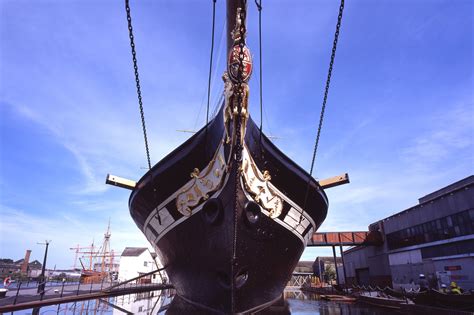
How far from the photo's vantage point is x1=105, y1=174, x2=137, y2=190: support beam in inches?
298

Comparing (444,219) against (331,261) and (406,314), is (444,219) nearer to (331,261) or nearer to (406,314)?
(406,314)

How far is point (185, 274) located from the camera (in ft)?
22.1

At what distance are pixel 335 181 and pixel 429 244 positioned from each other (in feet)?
40.6

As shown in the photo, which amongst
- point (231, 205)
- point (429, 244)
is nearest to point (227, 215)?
point (231, 205)

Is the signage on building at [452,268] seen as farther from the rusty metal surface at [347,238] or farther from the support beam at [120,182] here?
the support beam at [120,182]

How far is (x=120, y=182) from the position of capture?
7.75 meters

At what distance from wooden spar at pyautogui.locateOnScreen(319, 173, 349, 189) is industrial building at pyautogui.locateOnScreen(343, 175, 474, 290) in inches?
390

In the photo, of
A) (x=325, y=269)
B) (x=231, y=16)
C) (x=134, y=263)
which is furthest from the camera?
(x=325, y=269)

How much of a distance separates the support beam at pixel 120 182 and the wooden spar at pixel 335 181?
5560 mm

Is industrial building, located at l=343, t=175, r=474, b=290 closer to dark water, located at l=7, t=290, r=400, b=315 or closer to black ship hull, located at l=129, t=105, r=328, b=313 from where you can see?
dark water, located at l=7, t=290, r=400, b=315

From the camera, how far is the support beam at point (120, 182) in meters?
7.58

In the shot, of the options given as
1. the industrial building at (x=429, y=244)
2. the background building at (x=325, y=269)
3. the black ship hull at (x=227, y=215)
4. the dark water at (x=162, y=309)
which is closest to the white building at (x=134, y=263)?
the background building at (x=325, y=269)

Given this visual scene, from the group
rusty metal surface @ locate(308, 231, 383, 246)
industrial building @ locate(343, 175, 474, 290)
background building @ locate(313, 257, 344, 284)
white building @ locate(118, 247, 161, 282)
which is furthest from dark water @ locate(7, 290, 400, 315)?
background building @ locate(313, 257, 344, 284)

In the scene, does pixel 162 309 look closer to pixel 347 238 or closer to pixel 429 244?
pixel 429 244
